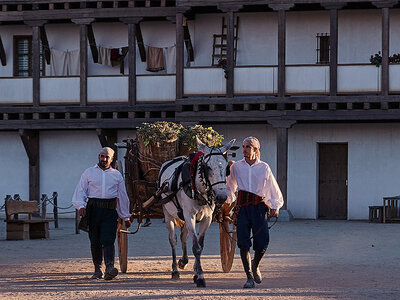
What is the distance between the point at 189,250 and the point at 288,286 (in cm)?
678

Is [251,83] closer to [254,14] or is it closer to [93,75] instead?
[254,14]

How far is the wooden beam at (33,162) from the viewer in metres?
31.5

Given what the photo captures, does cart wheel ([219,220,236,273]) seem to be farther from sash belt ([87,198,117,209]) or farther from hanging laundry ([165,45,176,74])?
hanging laundry ([165,45,176,74])

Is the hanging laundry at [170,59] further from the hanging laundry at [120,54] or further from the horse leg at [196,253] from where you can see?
the horse leg at [196,253]

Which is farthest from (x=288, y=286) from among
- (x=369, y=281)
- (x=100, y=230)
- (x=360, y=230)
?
(x=360, y=230)

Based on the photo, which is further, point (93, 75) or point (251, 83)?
Result: point (93, 75)

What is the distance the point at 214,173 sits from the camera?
1212 centimetres

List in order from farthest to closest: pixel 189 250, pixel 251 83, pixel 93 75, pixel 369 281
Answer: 1. pixel 93 75
2. pixel 251 83
3. pixel 189 250
4. pixel 369 281

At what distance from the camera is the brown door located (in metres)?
30.1

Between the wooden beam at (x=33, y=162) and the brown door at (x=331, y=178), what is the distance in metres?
9.39

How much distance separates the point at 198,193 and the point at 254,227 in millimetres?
997

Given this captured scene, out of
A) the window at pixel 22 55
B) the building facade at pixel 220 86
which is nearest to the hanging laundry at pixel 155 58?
the building facade at pixel 220 86

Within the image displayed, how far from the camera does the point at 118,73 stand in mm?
31719

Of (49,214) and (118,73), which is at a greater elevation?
(118,73)
